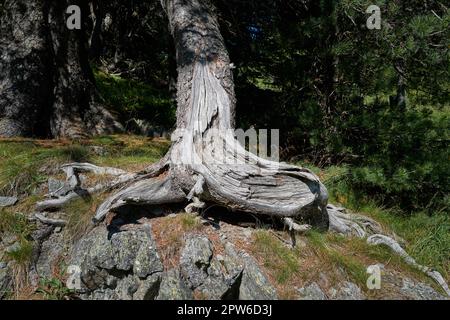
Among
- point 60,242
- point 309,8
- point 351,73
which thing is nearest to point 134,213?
point 60,242

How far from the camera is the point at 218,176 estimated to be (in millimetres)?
3848

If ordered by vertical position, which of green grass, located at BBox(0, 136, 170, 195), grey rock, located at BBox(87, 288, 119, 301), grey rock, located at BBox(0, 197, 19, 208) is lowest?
grey rock, located at BBox(87, 288, 119, 301)

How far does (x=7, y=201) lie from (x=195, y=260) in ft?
6.04

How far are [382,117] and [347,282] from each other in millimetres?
2295

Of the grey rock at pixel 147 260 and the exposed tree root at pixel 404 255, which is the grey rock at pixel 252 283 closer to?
the grey rock at pixel 147 260

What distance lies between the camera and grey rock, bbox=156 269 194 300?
3.37 metres

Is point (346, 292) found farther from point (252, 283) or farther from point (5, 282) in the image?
point (5, 282)

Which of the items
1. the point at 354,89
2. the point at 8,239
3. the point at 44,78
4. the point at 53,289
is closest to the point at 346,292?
the point at 53,289

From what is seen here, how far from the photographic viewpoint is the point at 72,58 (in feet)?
21.1

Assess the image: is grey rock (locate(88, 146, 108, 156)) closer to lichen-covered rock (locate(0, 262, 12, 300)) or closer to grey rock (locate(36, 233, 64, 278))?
grey rock (locate(36, 233, 64, 278))

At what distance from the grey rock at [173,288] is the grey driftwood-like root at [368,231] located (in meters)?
1.53

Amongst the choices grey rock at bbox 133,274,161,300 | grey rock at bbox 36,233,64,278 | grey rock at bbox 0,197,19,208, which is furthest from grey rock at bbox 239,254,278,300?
grey rock at bbox 0,197,19,208

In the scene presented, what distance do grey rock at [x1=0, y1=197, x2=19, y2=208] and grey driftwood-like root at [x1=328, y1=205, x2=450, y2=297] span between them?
9.34ft

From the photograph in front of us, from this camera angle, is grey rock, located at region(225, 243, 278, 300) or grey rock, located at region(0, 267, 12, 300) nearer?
grey rock, located at region(225, 243, 278, 300)
